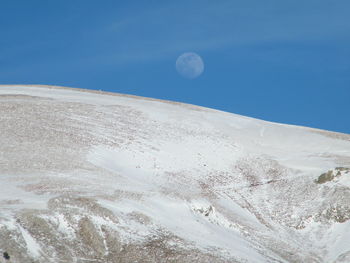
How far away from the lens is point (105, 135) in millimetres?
43875

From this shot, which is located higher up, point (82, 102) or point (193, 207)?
point (82, 102)

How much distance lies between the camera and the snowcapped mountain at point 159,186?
23062 mm

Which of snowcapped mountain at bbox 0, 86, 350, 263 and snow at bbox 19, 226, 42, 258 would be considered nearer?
snow at bbox 19, 226, 42, 258

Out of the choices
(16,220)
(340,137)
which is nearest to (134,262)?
(16,220)

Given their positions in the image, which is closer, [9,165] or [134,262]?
[134,262]

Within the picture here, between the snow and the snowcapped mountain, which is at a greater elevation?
the snowcapped mountain

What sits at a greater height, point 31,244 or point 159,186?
point 159,186

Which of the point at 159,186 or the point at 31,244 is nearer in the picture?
the point at 31,244

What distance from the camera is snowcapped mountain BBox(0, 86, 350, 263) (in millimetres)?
23062

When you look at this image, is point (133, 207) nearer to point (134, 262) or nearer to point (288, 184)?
point (134, 262)

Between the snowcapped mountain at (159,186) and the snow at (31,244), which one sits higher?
the snowcapped mountain at (159,186)

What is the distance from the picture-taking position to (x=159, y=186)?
34.2 m

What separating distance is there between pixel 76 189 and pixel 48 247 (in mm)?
7671

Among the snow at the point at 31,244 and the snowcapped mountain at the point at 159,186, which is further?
the snowcapped mountain at the point at 159,186
